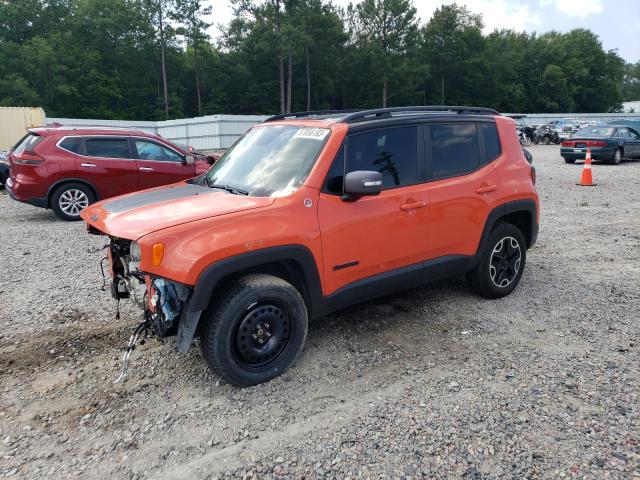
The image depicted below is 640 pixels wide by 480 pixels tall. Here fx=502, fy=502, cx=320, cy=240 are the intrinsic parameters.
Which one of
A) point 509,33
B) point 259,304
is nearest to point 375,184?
point 259,304

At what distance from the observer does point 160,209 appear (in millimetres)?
3604

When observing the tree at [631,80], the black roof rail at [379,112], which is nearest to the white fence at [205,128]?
the black roof rail at [379,112]

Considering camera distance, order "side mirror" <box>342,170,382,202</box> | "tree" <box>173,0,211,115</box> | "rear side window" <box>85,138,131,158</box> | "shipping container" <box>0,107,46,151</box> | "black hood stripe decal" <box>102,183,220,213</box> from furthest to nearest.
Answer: "tree" <box>173,0,211,115</box> < "shipping container" <box>0,107,46,151</box> < "rear side window" <box>85,138,131,158</box> < "black hood stripe decal" <box>102,183,220,213</box> < "side mirror" <box>342,170,382,202</box>

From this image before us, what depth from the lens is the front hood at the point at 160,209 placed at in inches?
130

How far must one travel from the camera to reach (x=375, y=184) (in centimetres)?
362

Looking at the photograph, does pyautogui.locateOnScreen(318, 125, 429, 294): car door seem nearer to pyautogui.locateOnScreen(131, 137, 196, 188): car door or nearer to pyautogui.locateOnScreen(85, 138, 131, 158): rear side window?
pyautogui.locateOnScreen(131, 137, 196, 188): car door

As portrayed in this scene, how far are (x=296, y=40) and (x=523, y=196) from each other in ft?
162

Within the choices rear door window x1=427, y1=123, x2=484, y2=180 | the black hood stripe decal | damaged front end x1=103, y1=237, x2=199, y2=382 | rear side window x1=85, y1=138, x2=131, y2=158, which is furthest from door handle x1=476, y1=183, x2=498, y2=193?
rear side window x1=85, y1=138, x2=131, y2=158

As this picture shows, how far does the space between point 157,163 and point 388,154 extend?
7.28m

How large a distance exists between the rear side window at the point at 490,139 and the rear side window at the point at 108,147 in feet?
24.6

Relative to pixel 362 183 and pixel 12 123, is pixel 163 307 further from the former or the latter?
pixel 12 123

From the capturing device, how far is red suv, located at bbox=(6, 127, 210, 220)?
935 cm

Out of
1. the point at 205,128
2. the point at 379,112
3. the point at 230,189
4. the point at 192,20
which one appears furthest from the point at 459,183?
the point at 192,20

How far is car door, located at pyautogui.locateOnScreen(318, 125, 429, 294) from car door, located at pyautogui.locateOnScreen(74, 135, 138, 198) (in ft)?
23.8
